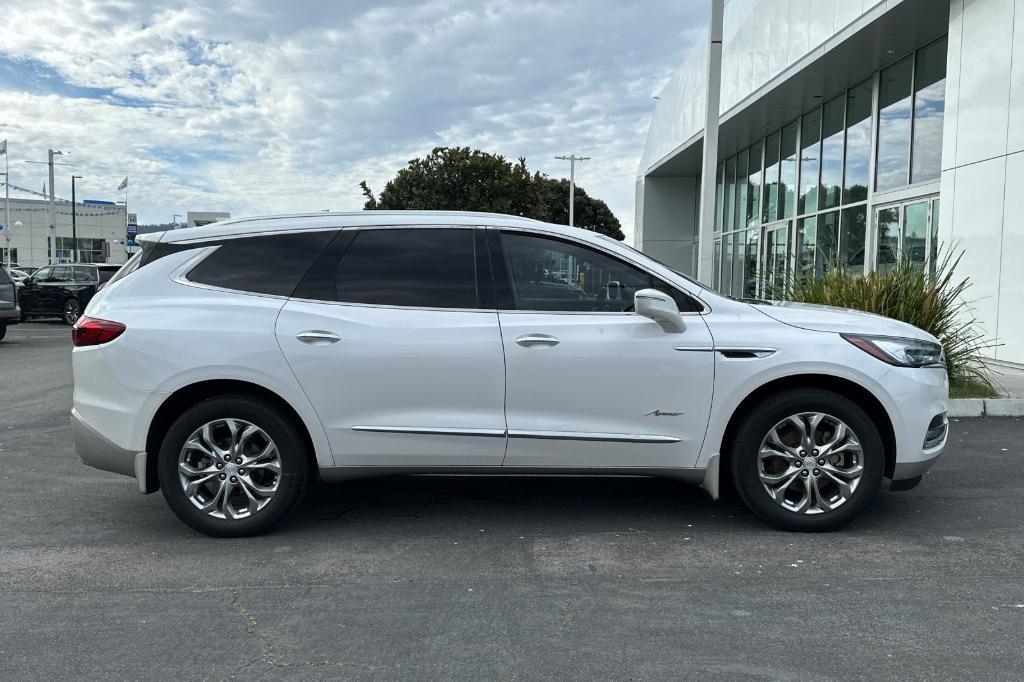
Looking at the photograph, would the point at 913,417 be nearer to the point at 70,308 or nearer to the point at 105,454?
the point at 105,454

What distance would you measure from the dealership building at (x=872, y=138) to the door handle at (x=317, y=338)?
7.56 meters

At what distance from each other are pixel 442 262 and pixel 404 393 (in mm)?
776

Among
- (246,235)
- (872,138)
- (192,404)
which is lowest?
(192,404)

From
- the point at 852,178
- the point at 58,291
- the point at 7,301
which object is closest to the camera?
the point at 7,301

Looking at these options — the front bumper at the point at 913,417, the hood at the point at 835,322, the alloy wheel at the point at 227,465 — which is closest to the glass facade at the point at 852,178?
the hood at the point at 835,322

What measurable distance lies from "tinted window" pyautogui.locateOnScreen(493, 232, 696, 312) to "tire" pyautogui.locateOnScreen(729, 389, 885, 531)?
77 centimetres

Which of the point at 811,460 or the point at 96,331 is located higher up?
the point at 96,331

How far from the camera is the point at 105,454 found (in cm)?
466

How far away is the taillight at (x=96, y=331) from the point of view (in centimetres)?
461

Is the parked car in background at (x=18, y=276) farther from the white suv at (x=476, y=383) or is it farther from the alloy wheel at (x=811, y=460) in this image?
the alloy wheel at (x=811, y=460)

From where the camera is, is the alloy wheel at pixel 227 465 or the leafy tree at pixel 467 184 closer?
the alloy wheel at pixel 227 465

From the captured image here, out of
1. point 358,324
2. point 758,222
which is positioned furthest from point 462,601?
point 758,222

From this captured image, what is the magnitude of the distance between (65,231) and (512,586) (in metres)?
93.2

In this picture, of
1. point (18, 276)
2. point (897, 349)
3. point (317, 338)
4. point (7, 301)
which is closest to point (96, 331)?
point (317, 338)
